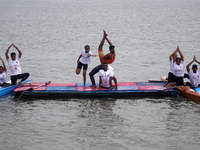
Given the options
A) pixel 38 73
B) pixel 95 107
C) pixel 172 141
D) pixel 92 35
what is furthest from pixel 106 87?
pixel 92 35

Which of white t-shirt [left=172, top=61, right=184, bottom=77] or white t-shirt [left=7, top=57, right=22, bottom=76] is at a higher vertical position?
white t-shirt [left=7, top=57, right=22, bottom=76]

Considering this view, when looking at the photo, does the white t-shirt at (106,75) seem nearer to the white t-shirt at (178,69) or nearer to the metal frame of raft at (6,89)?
the white t-shirt at (178,69)

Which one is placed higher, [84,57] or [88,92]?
[84,57]

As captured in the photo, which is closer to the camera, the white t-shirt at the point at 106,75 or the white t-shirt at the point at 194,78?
the white t-shirt at the point at 106,75

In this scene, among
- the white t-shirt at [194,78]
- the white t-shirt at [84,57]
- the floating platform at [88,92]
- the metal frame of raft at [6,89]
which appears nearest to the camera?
the floating platform at [88,92]

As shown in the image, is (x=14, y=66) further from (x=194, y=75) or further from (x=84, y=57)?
(x=194, y=75)

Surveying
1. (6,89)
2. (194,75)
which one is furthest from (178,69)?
(6,89)

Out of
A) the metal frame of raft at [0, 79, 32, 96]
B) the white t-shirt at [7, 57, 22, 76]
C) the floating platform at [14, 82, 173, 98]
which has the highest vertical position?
the white t-shirt at [7, 57, 22, 76]

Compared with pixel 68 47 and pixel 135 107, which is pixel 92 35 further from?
pixel 135 107

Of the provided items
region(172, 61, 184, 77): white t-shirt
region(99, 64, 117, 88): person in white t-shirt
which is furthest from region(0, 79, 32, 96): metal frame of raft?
region(172, 61, 184, 77): white t-shirt

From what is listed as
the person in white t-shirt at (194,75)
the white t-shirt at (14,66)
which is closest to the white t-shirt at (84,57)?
the white t-shirt at (14,66)

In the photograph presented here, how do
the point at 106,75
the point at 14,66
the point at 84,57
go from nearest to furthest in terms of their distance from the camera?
the point at 106,75
the point at 14,66
the point at 84,57

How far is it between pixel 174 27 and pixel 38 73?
2937cm

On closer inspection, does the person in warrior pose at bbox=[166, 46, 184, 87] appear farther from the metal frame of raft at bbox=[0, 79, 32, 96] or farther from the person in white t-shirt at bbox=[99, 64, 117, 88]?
the metal frame of raft at bbox=[0, 79, 32, 96]
